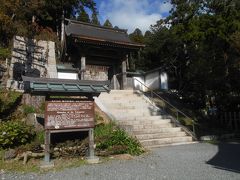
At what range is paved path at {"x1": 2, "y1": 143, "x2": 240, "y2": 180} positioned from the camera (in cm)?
584

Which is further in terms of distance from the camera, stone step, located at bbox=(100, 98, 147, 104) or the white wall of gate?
the white wall of gate

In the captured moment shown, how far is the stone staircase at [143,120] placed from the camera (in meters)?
9.94

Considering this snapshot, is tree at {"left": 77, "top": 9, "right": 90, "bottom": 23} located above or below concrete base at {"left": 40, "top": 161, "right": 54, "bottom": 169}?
above

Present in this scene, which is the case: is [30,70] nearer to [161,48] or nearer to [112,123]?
[112,123]

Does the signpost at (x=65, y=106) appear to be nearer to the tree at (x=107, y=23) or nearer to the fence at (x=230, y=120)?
the fence at (x=230, y=120)

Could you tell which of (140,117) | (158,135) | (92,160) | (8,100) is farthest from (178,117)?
(8,100)

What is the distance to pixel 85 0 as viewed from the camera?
112 feet

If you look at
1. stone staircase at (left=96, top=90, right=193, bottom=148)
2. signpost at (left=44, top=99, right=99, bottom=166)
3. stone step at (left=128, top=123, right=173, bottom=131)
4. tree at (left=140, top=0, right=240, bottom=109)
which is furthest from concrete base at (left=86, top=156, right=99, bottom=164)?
tree at (left=140, top=0, right=240, bottom=109)

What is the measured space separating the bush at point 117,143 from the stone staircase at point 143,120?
3.39 feet

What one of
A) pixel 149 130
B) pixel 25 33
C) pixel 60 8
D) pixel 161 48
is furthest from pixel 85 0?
pixel 149 130

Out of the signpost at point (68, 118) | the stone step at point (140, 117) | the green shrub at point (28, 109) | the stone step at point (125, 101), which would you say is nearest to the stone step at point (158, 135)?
the stone step at point (140, 117)

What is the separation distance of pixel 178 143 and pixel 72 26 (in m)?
16.0

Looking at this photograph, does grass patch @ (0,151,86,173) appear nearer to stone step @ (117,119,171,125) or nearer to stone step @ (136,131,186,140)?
stone step @ (136,131,186,140)

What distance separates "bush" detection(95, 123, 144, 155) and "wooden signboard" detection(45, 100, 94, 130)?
789 mm
